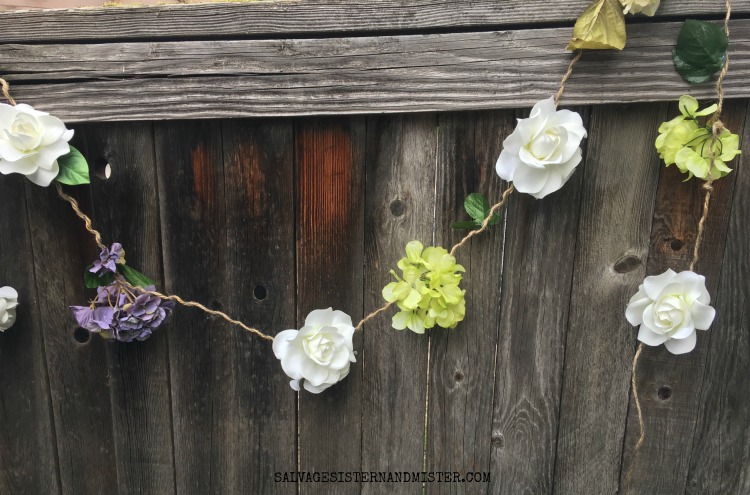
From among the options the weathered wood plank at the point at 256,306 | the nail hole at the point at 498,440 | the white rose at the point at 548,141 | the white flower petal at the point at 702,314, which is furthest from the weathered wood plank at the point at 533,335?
the weathered wood plank at the point at 256,306

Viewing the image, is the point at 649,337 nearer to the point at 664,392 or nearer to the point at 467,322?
the point at 664,392

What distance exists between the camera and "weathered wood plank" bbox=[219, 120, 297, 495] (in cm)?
115

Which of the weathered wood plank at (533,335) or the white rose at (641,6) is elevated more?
the white rose at (641,6)

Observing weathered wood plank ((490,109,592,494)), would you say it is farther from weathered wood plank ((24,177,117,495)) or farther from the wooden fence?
weathered wood plank ((24,177,117,495))

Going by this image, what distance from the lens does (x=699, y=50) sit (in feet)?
3.31

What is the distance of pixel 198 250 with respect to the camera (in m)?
1.19

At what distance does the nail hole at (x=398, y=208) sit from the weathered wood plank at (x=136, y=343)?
0.51 m

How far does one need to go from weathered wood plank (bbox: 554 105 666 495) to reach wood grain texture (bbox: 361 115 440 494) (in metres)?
0.32

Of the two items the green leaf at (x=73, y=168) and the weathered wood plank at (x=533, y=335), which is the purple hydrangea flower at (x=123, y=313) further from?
the weathered wood plank at (x=533, y=335)

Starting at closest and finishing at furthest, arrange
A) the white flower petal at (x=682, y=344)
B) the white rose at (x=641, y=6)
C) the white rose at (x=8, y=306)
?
the white rose at (x=641, y=6), the white flower petal at (x=682, y=344), the white rose at (x=8, y=306)

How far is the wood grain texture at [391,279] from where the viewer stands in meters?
1.13

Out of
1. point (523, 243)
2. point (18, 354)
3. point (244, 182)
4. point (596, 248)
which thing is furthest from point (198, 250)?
point (596, 248)

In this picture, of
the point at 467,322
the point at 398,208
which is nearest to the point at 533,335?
the point at 467,322

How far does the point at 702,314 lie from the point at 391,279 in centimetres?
61
